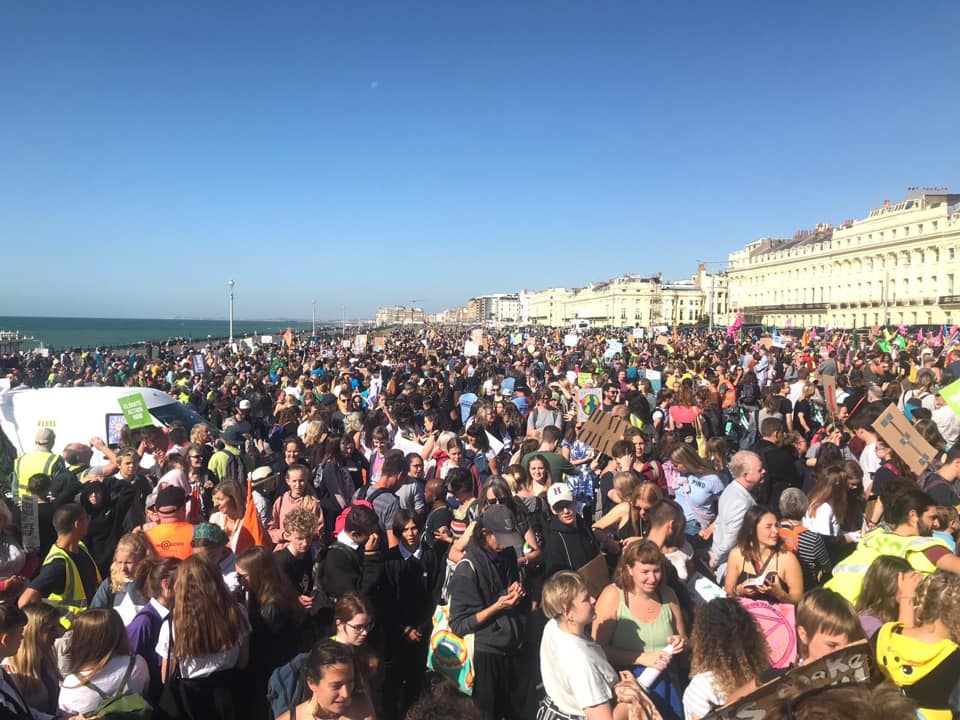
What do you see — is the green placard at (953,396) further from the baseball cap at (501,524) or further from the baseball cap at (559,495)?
the baseball cap at (501,524)

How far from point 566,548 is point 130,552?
9.16 ft

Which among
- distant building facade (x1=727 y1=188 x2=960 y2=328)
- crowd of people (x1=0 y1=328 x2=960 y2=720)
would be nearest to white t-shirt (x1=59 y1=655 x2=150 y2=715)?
crowd of people (x1=0 y1=328 x2=960 y2=720)

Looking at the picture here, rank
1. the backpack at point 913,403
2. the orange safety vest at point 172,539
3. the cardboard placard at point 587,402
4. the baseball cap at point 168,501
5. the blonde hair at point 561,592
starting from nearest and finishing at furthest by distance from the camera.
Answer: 1. the blonde hair at point 561,592
2. the orange safety vest at point 172,539
3. the baseball cap at point 168,501
4. the backpack at point 913,403
5. the cardboard placard at point 587,402

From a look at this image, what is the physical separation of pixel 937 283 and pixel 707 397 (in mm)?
67621

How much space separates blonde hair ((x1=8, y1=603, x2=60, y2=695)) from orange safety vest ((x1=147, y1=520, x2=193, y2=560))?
4.28ft

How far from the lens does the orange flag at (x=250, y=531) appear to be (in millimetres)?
4742

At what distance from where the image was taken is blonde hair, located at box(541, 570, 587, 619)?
3.09 metres

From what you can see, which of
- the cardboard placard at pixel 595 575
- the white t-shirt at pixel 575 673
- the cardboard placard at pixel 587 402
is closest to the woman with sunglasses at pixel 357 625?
the white t-shirt at pixel 575 673

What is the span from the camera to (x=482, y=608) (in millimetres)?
3633

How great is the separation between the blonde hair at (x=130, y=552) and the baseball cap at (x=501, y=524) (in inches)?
82.0

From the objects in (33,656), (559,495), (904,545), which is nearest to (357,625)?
(33,656)

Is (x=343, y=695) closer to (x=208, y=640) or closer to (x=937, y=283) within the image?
(x=208, y=640)

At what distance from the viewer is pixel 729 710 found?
5.98 ft

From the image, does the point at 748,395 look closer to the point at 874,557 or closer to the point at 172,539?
the point at 874,557
